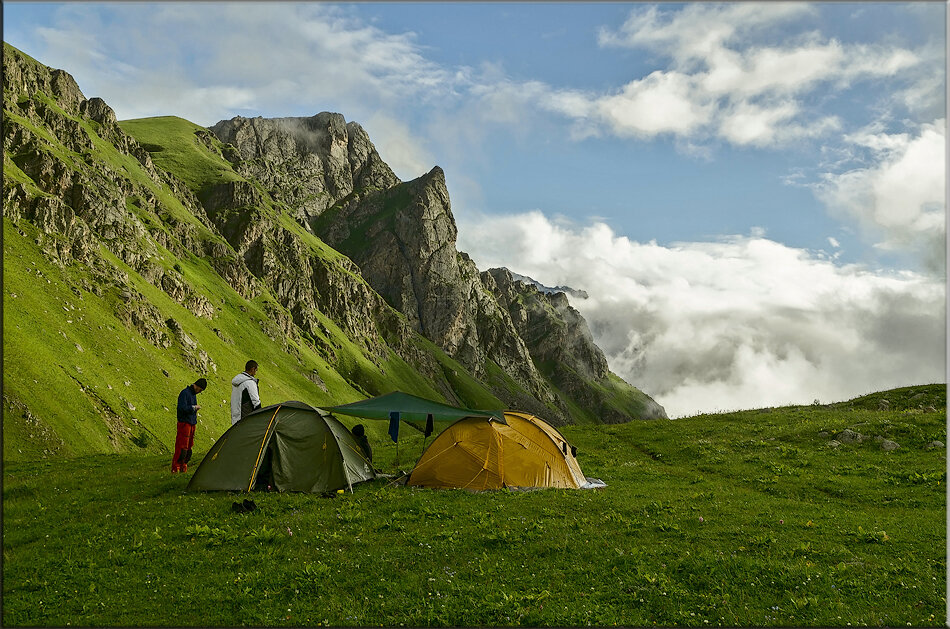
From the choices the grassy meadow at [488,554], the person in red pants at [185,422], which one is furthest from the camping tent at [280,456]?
the person in red pants at [185,422]

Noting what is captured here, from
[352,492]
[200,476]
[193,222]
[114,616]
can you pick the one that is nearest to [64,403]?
[200,476]

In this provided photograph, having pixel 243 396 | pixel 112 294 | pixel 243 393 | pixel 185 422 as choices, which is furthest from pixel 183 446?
pixel 112 294

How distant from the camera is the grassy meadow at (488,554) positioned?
12.8 m

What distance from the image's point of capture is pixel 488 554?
1617 cm

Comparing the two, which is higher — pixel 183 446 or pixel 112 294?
pixel 112 294

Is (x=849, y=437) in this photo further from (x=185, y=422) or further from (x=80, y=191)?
(x=80, y=191)

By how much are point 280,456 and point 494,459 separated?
9112mm

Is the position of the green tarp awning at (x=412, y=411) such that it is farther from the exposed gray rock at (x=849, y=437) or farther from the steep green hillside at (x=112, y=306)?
the steep green hillside at (x=112, y=306)

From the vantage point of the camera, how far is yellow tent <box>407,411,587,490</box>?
82.6 ft

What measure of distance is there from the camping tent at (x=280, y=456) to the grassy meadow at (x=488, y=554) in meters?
0.86

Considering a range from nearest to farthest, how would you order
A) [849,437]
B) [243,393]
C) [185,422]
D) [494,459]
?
[243,393], [494,459], [185,422], [849,437]

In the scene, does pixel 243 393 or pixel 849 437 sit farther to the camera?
pixel 849 437

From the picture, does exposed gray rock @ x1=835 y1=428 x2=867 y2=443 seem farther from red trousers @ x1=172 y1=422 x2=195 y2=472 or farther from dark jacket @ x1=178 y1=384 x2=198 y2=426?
red trousers @ x1=172 y1=422 x2=195 y2=472

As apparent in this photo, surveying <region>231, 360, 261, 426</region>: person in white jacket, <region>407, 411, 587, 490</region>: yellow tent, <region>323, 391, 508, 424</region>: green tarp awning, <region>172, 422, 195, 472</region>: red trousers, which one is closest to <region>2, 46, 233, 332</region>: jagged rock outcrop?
<region>172, 422, 195, 472</region>: red trousers
